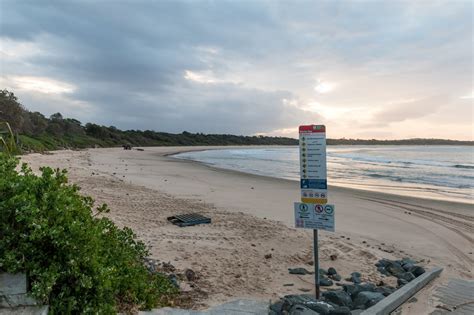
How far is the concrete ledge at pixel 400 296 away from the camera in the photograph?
4.21 metres

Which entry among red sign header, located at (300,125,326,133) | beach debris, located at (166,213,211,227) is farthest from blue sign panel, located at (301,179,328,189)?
beach debris, located at (166,213,211,227)

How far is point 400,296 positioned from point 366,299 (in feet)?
1.59

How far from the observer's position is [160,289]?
4.16 meters

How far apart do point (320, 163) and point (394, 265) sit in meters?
2.71

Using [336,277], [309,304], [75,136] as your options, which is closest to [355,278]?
[336,277]

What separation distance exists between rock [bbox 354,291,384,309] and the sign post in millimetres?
501

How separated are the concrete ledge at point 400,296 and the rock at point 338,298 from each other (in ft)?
1.19

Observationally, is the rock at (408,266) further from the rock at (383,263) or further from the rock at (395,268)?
the rock at (383,263)

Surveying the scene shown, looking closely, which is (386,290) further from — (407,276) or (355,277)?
(407,276)

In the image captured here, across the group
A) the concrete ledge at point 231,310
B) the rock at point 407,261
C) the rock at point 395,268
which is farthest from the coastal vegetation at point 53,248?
the rock at point 407,261

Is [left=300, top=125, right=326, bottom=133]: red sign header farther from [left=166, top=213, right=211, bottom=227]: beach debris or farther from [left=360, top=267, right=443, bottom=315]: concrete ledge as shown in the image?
[left=166, top=213, right=211, bottom=227]: beach debris

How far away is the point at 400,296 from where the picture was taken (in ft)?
15.1

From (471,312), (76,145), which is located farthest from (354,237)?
(76,145)

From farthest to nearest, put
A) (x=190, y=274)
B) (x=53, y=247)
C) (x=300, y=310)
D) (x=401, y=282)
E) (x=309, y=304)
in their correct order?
(x=401, y=282), (x=190, y=274), (x=309, y=304), (x=300, y=310), (x=53, y=247)
